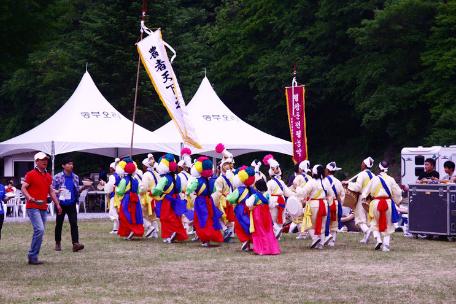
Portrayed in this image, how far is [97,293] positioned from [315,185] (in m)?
7.26

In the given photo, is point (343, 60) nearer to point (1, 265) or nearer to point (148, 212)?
point (148, 212)

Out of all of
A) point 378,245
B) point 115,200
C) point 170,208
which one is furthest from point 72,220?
point 378,245

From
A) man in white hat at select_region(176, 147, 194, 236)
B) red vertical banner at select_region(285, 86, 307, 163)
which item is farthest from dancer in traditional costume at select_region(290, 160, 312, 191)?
red vertical banner at select_region(285, 86, 307, 163)

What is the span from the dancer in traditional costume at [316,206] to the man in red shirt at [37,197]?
17.6ft

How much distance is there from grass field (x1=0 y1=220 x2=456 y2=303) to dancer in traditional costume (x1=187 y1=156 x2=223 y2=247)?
406 mm

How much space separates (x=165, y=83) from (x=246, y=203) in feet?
23.6

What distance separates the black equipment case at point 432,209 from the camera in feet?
62.5

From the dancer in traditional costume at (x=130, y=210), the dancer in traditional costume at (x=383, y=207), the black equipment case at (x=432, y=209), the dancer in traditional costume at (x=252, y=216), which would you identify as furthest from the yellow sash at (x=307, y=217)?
the dancer in traditional costume at (x=130, y=210)

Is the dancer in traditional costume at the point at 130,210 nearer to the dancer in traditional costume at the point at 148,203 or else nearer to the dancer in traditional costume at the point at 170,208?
the dancer in traditional costume at the point at 148,203

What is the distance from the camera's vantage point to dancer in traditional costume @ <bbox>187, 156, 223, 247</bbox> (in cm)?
1773

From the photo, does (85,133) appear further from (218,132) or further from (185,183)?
(185,183)

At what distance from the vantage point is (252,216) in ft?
53.1

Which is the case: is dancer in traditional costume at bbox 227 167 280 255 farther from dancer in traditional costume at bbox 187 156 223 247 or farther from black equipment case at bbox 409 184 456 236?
black equipment case at bbox 409 184 456 236

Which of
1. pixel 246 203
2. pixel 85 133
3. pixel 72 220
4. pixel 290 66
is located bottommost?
pixel 72 220
